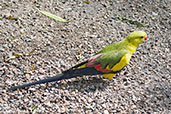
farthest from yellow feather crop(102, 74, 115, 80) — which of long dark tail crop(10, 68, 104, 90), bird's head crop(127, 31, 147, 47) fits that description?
bird's head crop(127, 31, 147, 47)

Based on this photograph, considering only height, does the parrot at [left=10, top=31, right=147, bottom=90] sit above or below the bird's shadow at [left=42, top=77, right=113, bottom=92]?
above

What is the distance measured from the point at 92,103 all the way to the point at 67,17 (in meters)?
2.53

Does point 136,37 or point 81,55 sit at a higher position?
point 136,37

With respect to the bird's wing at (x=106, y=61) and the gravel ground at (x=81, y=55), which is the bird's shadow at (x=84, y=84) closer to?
the gravel ground at (x=81, y=55)

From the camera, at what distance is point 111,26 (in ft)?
18.1

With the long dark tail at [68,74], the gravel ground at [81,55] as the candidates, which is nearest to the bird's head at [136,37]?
the gravel ground at [81,55]

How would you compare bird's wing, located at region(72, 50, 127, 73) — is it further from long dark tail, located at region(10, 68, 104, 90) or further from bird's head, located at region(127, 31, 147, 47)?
bird's head, located at region(127, 31, 147, 47)

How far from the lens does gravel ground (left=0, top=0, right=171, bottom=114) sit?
375cm

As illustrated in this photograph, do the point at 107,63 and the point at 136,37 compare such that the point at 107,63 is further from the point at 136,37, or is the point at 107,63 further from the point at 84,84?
the point at 136,37

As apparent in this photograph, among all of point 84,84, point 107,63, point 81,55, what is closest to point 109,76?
point 107,63

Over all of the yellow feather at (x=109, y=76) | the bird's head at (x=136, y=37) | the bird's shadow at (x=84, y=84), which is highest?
the bird's head at (x=136, y=37)

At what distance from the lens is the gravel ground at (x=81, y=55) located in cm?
→ 375

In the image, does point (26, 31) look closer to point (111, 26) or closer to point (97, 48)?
point (97, 48)

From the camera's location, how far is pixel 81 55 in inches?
182
